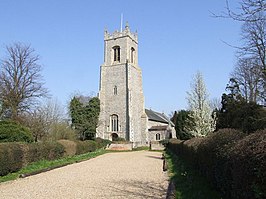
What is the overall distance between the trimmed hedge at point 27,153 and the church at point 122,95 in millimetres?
→ 23408

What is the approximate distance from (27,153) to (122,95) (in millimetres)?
33588

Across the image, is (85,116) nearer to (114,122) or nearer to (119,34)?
(114,122)

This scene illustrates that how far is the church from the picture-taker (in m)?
47.2

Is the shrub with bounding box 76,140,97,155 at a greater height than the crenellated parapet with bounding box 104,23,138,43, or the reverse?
the crenellated parapet with bounding box 104,23,138,43

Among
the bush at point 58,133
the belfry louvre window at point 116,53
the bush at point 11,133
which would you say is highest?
the belfry louvre window at point 116,53

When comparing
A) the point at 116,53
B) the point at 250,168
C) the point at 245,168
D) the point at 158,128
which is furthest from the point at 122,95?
the point at 250,168

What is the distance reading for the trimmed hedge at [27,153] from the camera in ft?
41.2

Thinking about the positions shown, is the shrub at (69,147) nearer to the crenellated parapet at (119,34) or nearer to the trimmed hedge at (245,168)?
the trimmed hedge at (245,168)

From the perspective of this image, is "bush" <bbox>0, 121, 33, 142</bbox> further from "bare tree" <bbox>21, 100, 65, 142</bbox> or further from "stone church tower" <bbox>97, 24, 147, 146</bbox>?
"stone church tower" <bbox>97, 24, 147, 146</bbox>

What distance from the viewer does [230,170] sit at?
535 cm

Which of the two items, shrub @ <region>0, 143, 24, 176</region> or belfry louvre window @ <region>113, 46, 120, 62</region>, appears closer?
shrub @ <region>0, 143, 24, 176</region>

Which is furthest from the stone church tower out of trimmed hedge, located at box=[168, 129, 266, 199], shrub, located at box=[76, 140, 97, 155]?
trimmed hedge, located at box=[168, 129, 266, 199]

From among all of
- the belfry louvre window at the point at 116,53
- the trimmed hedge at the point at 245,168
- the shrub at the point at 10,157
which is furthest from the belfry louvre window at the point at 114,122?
the trimmed hedge at the point at 245,168

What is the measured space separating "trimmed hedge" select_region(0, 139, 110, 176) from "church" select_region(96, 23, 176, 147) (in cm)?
2341
